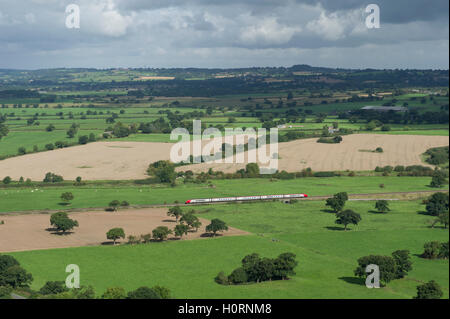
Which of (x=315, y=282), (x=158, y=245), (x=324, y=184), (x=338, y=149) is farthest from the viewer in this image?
(x=338, y=149)

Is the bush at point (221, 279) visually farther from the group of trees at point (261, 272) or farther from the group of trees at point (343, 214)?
the group of trees at point (343, 214)

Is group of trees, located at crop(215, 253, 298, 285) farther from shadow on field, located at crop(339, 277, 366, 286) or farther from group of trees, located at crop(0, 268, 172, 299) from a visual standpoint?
group of trees, located at crop(0, 268, 172, 299)

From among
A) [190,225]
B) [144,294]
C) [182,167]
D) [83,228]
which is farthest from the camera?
[182,167]

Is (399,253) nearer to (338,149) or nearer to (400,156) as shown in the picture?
(400,156)

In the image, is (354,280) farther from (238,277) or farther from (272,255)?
(272,255)

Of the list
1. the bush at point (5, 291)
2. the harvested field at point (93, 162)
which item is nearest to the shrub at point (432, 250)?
the bush at point (5, 291)

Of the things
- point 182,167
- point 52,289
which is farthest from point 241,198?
point 52,289

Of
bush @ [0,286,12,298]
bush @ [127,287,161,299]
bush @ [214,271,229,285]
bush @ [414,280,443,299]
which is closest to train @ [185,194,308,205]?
bush @ [214,271,229,285]
